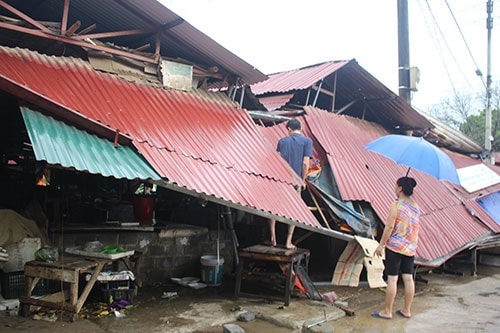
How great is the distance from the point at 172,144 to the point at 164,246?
2081 mm

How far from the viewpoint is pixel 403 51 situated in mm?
12633

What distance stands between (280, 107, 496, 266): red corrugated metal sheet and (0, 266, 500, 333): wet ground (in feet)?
3.39

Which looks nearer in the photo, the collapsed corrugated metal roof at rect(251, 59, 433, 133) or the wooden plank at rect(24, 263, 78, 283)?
the wooden plank at rect(24, 263, 78, 283)

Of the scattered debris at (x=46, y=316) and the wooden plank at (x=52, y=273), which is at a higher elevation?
the wooden plank at (x=52, y=273)

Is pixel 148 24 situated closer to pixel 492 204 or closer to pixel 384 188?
pixel 384 188

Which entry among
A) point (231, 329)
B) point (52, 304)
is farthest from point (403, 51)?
point (52, 304)

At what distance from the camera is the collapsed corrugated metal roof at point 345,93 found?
32.7 feet

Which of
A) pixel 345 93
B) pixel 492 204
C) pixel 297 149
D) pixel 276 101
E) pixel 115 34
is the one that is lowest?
pixel 492 204

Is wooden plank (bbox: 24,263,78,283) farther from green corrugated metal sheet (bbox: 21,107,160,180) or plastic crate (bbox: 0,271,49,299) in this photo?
green corrugated metal sheet (bbox: 21,107,160,180)

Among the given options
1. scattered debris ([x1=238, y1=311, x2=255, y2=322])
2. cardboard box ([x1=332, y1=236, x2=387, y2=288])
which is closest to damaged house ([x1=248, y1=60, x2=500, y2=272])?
cardboard box ([x1=332, y1=236, x2=387, y2=288])

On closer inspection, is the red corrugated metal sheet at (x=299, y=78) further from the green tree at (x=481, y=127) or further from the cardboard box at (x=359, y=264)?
the green tree at (x=481, y=127)

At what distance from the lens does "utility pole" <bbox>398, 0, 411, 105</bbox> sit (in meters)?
12.5

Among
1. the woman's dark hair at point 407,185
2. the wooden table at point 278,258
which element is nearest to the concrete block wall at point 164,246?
the wooden table at point 278,258

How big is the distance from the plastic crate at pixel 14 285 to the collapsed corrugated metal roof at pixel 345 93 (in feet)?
19.4
